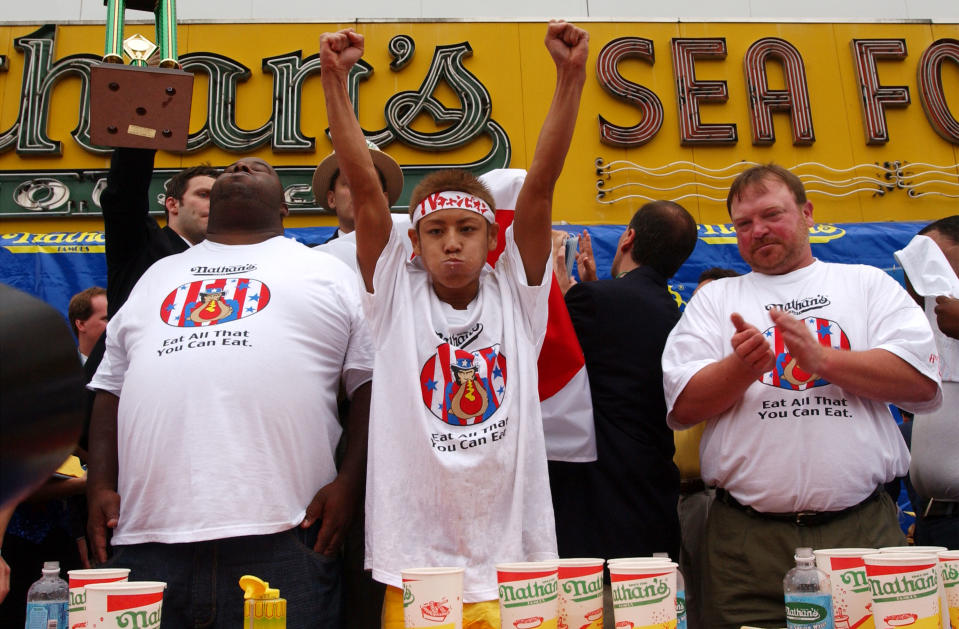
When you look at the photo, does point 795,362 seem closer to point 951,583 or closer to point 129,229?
point 951,583

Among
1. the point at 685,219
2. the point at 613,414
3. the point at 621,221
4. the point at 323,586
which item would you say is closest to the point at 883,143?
the point at 621,221

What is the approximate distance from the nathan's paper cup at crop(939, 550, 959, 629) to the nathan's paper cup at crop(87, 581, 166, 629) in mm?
1627

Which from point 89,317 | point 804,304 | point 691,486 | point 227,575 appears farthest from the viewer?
point 89,317

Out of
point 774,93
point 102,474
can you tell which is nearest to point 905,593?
point 102,474

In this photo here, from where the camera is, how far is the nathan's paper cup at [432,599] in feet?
5.22

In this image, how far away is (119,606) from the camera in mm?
1516

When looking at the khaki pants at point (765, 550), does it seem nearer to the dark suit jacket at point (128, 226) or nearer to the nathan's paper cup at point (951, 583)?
the nathan's paper cup at point (951, 583)

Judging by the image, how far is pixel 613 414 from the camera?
9.36ft

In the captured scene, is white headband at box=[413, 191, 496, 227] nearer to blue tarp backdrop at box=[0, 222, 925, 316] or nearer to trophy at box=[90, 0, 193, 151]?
trophy at box=[90, 0, 193, 151]

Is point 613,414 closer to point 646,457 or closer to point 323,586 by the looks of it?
point 646,457

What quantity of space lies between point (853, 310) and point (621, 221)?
16.4 ft

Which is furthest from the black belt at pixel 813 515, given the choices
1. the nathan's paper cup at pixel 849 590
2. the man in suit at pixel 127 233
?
the man in suit at pixel 127 233

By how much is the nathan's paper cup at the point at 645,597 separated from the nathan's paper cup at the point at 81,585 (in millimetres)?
1033

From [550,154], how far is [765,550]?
1.38 meters
